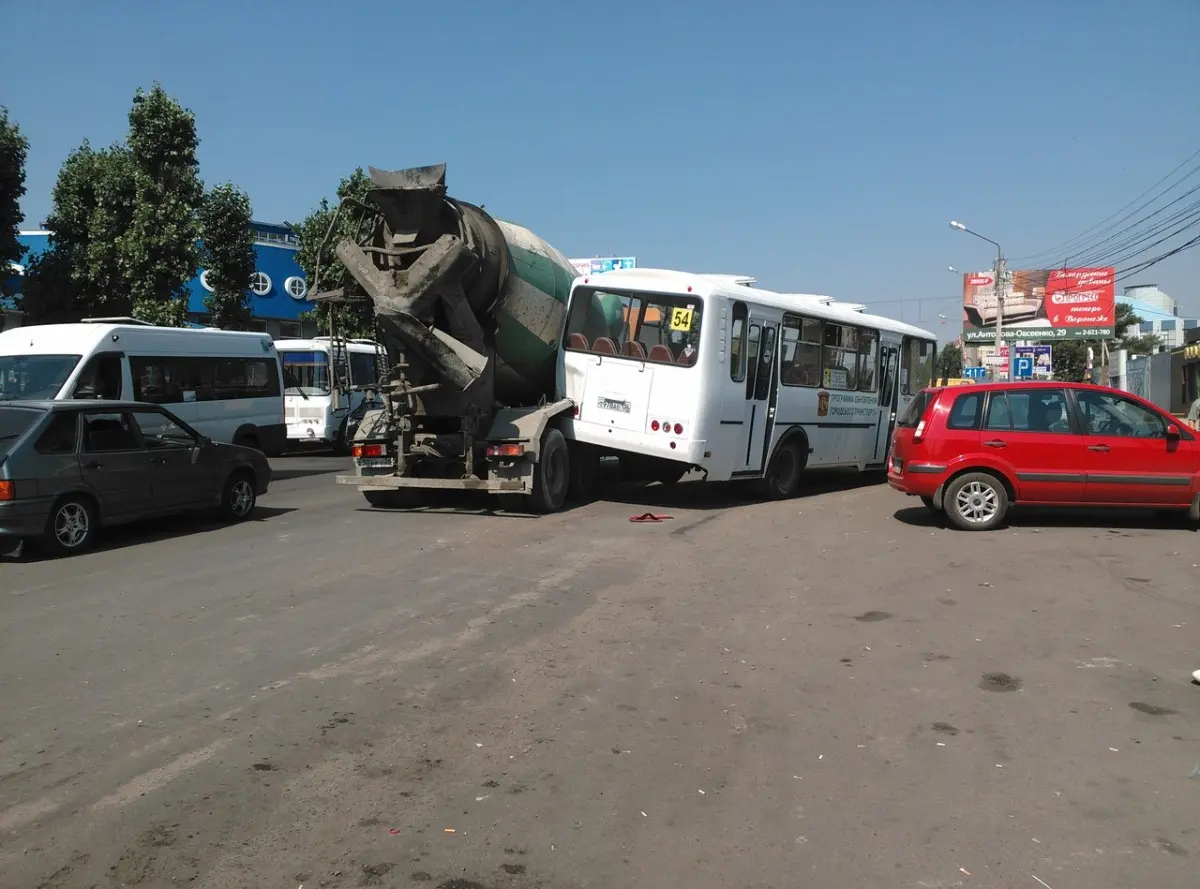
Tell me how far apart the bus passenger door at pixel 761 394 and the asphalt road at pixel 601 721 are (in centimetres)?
411

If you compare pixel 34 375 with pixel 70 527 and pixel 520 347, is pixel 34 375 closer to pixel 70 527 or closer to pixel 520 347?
pixel 70 527

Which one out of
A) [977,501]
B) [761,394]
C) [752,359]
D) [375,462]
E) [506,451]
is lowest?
[977,501]

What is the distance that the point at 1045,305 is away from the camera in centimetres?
5816

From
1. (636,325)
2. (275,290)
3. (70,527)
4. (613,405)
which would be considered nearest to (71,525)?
(70,527)

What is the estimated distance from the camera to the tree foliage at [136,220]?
977 inches

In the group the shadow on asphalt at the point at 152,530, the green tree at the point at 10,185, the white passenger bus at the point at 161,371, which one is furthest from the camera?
the green tree at the point at 10,185

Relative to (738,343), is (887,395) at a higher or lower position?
lower

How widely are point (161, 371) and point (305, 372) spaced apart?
8.73 meters

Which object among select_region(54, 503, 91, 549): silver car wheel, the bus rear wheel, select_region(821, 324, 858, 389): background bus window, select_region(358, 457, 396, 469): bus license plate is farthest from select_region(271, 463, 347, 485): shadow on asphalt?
select_region(821, 324, 858, 389): background bus window

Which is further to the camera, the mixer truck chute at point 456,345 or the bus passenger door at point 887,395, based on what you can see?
the bus passenger door at point 887,395

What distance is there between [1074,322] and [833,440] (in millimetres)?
48184

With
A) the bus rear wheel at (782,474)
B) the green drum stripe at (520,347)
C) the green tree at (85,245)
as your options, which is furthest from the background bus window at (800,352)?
the green tree at (85,245)

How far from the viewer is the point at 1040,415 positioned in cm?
1122

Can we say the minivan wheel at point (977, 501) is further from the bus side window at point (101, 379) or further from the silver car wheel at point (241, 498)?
the bus side window at point (101, 379)
